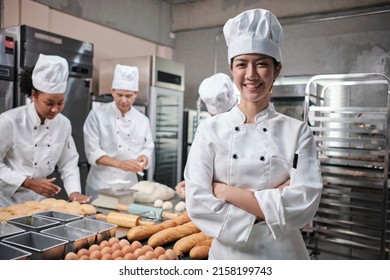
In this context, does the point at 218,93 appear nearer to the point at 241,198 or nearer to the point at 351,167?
the point at 241,198

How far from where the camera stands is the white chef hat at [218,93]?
1.75m

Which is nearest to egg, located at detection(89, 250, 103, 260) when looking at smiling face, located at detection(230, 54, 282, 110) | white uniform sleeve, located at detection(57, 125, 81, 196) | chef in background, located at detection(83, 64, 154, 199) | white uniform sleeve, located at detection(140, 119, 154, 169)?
smiling face, located at detection(230, 54, 282, 110)

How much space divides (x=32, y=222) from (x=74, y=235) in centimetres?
20

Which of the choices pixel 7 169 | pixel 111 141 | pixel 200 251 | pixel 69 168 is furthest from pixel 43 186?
pixel 111 141

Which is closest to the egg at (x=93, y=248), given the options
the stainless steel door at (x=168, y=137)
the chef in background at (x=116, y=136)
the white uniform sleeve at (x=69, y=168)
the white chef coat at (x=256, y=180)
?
the white chef coat at (x=256, y=180)

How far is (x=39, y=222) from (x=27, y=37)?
0.99 metres

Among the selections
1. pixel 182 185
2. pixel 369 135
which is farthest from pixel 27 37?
pixel 369 135

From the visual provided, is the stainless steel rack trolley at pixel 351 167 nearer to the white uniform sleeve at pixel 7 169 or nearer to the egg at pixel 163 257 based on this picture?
the egg at pixel 163 257

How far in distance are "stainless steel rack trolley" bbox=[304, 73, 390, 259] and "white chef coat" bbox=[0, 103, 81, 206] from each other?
1.46m

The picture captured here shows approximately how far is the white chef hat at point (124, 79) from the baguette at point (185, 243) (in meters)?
1.41

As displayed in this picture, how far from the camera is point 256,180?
93cm

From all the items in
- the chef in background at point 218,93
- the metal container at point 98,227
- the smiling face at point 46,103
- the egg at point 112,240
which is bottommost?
the egg at point 112,240
